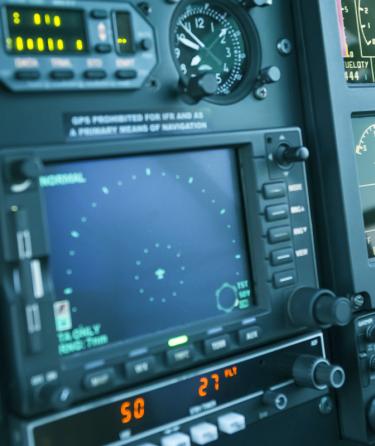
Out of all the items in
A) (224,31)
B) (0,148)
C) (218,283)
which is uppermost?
(224,31)

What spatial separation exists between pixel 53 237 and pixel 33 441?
1.59ft

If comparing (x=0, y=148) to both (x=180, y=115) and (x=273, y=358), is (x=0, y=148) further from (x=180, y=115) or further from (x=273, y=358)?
(x=273, y=358)

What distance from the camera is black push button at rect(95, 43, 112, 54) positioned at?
1.76 m

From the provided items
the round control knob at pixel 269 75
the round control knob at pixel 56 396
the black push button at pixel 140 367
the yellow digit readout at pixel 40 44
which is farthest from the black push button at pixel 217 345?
the yellow digit readout at pixel 40 44

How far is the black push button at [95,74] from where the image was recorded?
1.74 m

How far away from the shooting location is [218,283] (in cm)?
198

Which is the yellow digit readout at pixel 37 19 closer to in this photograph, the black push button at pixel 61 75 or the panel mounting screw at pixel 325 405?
the black push button at pixel 61 75

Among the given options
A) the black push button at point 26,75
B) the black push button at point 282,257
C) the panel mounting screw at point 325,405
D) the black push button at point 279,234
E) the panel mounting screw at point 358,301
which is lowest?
the panel mounting screw at point 325,405

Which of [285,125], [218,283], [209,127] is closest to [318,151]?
[285,125]

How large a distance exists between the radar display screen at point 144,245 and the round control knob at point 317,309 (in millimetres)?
139

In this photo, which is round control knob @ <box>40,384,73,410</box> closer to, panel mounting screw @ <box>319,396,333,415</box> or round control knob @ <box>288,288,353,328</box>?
round control knob @ <box>288,288,353,328</box>

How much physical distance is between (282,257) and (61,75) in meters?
0.83

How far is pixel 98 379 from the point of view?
5.50 feet

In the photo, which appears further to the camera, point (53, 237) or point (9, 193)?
point (53, 237)
